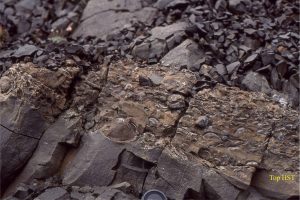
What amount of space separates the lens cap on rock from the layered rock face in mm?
83

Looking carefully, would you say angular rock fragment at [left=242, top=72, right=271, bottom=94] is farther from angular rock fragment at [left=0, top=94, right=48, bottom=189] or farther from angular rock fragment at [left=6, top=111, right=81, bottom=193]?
angular rock fragment at [left=0, top=94, right=48, bottom=189]

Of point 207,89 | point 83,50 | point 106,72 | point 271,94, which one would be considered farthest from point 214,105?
point 83,50

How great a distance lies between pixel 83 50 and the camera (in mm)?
5355

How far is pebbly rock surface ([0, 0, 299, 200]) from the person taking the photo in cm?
458

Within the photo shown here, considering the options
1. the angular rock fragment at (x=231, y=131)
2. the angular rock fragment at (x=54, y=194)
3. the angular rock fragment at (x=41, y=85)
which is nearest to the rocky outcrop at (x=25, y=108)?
the angular rock fragment at (x=41, y=85)

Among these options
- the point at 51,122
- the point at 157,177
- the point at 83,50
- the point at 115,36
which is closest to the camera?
the point at 157,177

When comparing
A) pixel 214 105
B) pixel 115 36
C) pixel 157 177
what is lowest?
pixel 157 177

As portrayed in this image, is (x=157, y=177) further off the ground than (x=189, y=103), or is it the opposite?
(x=189, y=103)

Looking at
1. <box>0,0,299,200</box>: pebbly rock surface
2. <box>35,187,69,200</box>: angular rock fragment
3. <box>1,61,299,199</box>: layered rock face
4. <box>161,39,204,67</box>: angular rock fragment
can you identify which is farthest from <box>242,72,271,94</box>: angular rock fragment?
<box>35,187,69,200</box>: angular rock fragment

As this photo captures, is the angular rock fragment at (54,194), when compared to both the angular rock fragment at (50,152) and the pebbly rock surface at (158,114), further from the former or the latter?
the angular rock fragment at (50,152)

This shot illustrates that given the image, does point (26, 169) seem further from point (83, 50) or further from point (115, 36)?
point (115, 36)

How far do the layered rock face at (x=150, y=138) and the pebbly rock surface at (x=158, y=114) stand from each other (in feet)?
0.03

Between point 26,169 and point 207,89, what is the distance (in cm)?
207

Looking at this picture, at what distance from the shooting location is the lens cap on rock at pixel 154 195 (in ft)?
14.9
